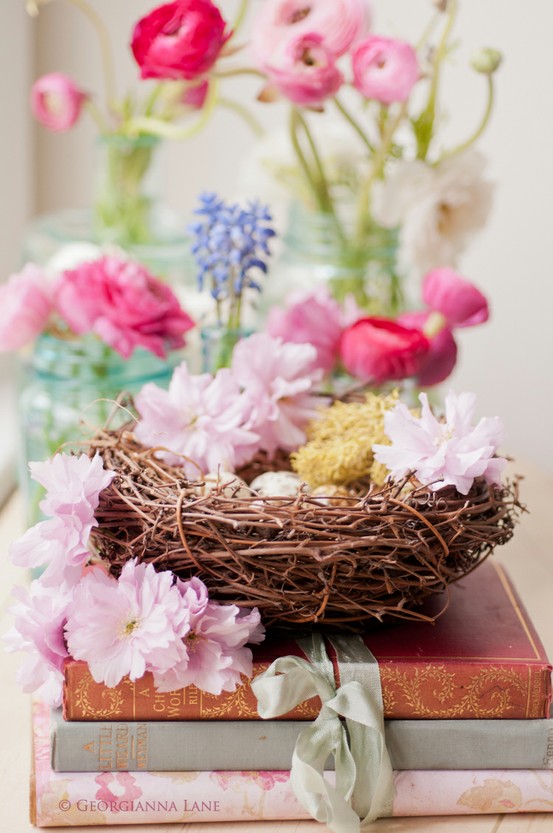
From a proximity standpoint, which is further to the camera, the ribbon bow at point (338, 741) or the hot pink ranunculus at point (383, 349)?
the hot pink ranunculus at point (383, 349)

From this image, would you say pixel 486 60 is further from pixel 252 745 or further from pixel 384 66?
pixel 252 745

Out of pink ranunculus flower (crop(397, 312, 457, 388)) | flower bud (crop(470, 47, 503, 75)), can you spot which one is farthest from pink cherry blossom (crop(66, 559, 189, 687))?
flower bud (crop(470, 47, 503, 75))

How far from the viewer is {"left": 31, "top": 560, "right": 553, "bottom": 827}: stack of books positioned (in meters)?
0.67

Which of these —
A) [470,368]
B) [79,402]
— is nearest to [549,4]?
[470,368]

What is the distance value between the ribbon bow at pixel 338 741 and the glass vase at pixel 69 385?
416mm

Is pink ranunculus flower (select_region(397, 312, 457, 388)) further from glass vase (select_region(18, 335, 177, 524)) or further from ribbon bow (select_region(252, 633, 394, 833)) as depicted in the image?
ribbon bow (select_region(252, 633, 394, 833))

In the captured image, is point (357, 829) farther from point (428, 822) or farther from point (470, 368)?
point (470, 368)

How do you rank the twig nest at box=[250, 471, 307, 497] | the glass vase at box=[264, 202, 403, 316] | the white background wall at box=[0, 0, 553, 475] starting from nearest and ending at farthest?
the twig nest at box=[250, 471, 307, 497] → the glass vase at box=[264, 202, 403, 316] → the white background wall at box=[0, 0, 553, 475]

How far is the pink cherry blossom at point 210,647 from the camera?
0.66 m

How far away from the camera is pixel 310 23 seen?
1008mm

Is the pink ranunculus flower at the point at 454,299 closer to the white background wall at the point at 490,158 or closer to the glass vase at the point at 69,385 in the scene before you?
the glass vase at the point at 69,385

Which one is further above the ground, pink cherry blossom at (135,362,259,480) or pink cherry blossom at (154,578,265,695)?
pink cherry blossom at (135,362,259,480)

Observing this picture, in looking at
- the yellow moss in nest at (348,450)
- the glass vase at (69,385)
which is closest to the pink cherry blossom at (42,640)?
the yellow moss in nest at (348,450)

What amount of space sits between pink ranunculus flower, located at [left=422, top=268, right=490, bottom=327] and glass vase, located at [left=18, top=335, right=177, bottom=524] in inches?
10.5
